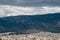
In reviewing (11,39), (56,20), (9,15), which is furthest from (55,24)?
(11,39)

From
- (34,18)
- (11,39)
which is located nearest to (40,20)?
(34,18)

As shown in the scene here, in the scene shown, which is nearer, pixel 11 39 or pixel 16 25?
pixel 11 39

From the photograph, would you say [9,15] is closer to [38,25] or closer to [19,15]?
[19,15]

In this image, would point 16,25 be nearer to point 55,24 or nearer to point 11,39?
point 55,24

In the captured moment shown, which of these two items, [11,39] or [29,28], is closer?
[11,39]

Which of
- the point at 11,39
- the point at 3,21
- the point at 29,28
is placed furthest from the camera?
the point at 3,21

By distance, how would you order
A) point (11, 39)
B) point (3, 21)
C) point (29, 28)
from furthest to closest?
point (3, 21), point (29, 28), point (11, 39)
